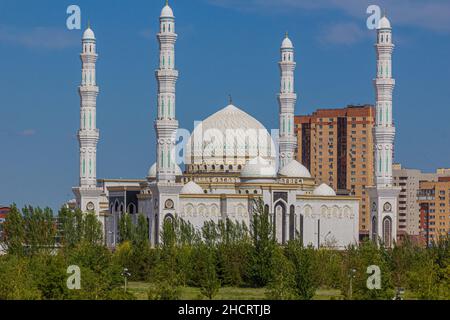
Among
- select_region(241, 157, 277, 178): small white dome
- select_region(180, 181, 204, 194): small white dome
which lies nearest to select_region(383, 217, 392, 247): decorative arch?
select_region(241, 157, 277, 178): small white dome

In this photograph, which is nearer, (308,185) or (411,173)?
(308,185)

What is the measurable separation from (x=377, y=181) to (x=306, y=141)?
34.2 metres

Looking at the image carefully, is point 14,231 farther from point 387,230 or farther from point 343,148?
point 343,148

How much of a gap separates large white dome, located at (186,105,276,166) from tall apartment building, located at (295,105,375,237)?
70.9 feet

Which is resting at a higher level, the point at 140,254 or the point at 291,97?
the point at 291,97

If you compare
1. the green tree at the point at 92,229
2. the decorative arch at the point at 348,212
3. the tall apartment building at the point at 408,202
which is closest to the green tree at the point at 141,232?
the green tree at the point at 92,229

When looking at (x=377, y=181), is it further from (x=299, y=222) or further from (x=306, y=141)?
(x=306, y=141)

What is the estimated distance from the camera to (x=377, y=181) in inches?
3228

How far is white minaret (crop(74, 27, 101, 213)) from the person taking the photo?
8344 centimetres

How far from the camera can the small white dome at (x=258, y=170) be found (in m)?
84.2

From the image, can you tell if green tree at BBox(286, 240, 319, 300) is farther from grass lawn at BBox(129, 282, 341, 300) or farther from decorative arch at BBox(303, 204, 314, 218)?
decorative arch at BBox(303, 204, 314, 218)
